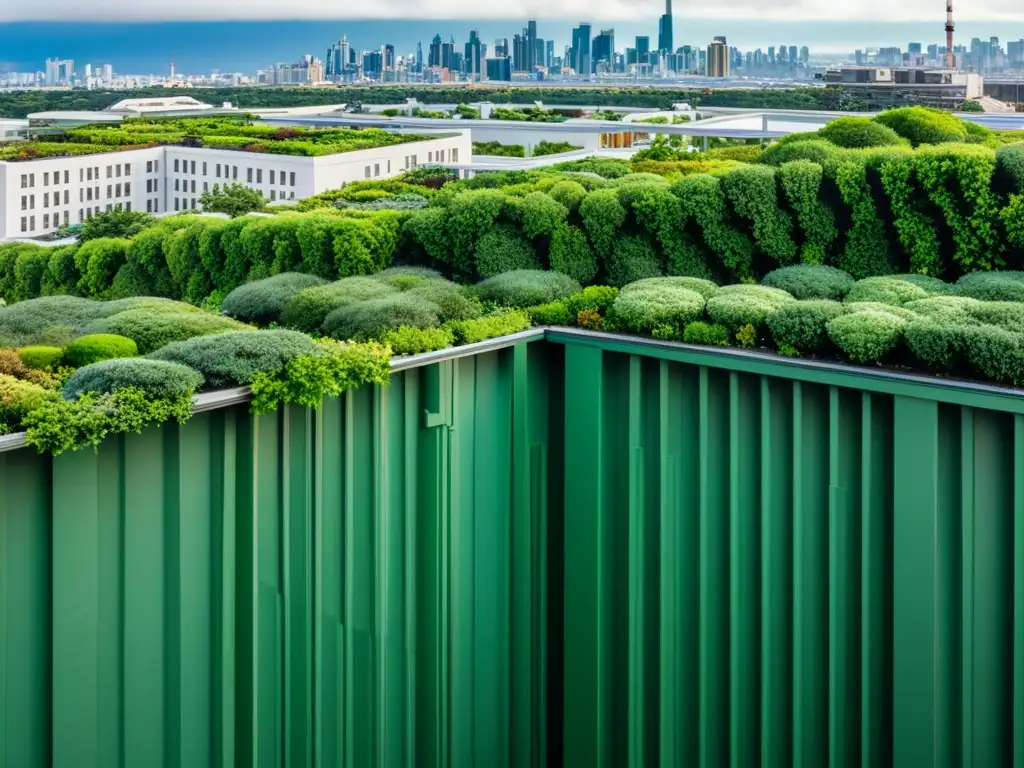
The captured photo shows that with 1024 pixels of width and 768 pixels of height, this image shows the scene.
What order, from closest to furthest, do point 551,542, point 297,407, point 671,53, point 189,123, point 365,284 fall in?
point 297,407, point 551,542, point 365,284, point 189,123, point 671,53

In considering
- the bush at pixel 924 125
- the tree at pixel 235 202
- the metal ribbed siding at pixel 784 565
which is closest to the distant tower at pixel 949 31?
the tree at pixel 235 202

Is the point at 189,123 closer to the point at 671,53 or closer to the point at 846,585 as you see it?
the point at 846,585

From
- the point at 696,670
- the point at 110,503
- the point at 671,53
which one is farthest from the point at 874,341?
the point at 671,53

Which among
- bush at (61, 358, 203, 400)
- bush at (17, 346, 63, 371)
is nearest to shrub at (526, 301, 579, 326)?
bush at (61, 358, 203, 400)

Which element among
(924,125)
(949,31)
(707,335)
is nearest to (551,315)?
(707,335)

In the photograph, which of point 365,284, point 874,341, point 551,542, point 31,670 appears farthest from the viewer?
point 365,284

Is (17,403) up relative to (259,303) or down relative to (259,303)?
down

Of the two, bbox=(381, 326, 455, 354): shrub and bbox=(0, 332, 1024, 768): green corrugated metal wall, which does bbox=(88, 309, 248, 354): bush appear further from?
bbox=(0, 332, 1024, 768): green corrugated metal wall

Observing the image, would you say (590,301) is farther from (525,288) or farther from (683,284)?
(683,284)

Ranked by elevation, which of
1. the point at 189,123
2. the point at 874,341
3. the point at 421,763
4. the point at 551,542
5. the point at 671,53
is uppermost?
the point at 671,53
